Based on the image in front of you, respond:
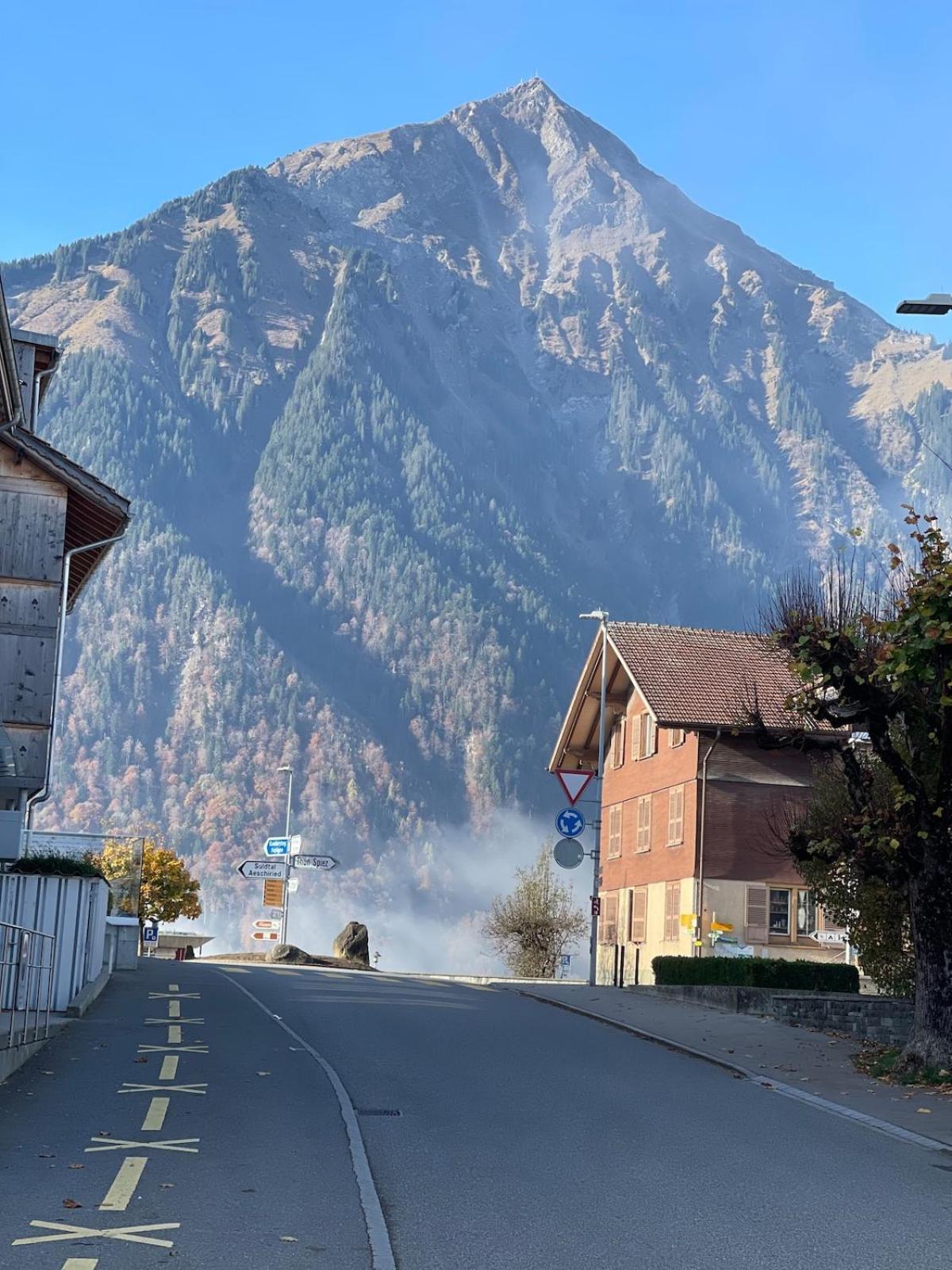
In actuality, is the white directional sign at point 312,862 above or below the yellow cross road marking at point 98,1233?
above

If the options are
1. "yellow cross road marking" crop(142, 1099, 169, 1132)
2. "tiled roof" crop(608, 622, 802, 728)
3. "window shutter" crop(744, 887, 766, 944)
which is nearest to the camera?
"yellow cross road marking" crop(142, 1099, 169, 1132)

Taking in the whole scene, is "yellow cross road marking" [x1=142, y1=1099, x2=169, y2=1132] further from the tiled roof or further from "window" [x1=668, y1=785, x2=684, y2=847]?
"window" [x1=668, y1=785, x2=684, y2=847]

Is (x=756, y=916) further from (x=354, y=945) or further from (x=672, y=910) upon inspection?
(x=354, y=945)

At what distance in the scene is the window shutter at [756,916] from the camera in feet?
140

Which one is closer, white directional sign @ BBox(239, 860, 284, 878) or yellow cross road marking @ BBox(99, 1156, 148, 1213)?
yellow cross road marking @ BBox(99, 1156, 148, 1213)

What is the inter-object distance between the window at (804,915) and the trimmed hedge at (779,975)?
44.1ft

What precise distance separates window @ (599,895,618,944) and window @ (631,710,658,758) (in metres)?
5.05

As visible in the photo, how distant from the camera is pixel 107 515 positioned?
29.6 metres

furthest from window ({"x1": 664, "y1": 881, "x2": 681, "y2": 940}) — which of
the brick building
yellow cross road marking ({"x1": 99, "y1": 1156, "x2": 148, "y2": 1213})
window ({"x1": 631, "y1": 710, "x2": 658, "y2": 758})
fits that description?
yellow cross road marking ({"x1": 99, "y1": 1156, "x2": 148, "y2": 1213})

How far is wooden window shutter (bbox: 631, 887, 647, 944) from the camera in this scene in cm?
4712

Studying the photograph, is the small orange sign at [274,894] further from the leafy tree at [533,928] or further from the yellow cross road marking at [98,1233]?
the yellow cross road marking at [98,1233]

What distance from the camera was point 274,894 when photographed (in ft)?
189

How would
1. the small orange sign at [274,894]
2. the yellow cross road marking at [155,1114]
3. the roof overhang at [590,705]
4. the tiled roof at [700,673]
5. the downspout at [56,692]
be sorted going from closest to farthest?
1. the yellow cross road marking at [155,1114]
2. the downspout at [56,692]
3. the tiled roof at [700,673]
4. the roof overhang at [590,705]
5. the small orange sign at [274,894]

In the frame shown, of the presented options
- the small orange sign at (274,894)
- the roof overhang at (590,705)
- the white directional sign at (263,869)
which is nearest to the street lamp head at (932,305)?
the roof overhang at (590,705)
